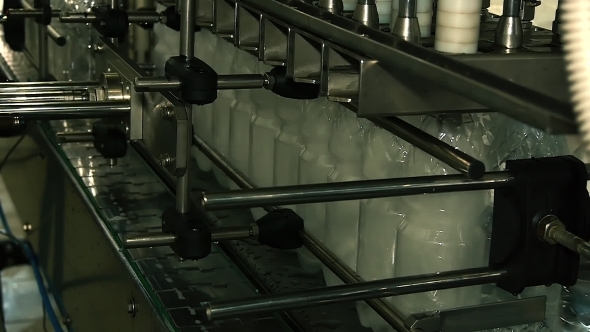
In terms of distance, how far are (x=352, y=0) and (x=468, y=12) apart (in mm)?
251

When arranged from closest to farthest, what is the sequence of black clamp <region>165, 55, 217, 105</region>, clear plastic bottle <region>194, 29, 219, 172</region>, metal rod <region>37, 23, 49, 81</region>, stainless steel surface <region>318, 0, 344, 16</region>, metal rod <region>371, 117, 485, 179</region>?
metal rod <region>371, 117, 485, 179</region> → stainless steel surface <region>318, 0, 344, 16</region> → black clamp <region>165, 55, 217, 105</region> → clear plastic bottle <region>194, 29, 219, 172</region> → metal rod <region>37, 23, 49, 81</region>

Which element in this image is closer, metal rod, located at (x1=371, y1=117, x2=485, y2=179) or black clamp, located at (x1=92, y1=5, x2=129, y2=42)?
metal rod, located at (x1=371, y1=117, x2=485, y2=179)

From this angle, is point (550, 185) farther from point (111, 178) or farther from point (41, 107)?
point (111, 178)

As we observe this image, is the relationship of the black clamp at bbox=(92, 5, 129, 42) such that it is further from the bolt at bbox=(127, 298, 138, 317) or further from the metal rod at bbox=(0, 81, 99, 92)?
the bolt at bbox=(127, 298, 138, 317)

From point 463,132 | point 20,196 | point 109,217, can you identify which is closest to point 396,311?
point 463,132

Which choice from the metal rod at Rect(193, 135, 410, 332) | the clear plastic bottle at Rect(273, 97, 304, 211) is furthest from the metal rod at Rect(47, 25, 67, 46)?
the clear plastic bottle at Rect(273, 97, 304, 211)

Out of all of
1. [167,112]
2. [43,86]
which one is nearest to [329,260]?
[167,112]

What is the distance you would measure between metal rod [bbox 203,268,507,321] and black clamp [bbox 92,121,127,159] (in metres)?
0.72

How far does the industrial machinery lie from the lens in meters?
0.76

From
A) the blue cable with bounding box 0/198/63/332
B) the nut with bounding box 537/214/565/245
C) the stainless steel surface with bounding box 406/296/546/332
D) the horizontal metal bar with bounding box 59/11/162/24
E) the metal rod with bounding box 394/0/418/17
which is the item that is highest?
the metal rod with bounding box 394/0/418/17

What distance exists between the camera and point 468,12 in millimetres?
759

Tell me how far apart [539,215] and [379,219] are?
0.29 m

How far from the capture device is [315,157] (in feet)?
4.09

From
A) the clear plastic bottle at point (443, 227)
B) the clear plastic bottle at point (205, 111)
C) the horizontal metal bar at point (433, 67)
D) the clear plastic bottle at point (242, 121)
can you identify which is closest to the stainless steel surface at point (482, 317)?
the clear plastic bottle at point (443, 227)
